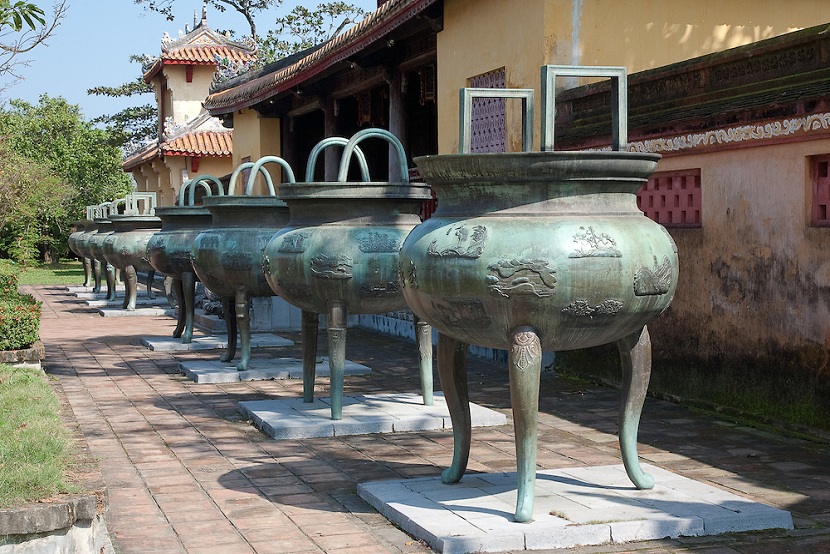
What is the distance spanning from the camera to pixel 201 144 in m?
27.4

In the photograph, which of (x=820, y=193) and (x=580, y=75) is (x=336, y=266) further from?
(x=820, y=193)

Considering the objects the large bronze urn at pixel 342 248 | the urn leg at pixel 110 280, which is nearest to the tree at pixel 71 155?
the urn leg at pixel 110 280

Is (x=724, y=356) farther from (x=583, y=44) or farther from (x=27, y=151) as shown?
(x=27, y=151)

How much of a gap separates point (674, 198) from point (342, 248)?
2.75 metres

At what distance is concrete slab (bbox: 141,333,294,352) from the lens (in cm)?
1222

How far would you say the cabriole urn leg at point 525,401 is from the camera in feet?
15.6

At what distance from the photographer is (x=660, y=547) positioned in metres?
4.61

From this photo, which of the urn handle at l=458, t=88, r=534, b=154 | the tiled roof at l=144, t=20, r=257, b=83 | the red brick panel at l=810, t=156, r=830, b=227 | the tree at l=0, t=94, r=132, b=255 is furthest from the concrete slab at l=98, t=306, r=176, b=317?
the tree at l=0, t=94, r=132, b=255

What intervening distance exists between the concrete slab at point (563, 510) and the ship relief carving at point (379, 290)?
197 cm

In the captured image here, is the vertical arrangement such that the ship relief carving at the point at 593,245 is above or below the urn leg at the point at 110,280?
above

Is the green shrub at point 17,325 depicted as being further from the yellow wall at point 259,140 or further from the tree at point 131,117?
the tree at point 131,117

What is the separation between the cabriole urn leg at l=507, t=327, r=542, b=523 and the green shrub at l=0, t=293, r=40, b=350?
5994mm

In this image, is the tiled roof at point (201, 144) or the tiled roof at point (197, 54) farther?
the tiled roof at point (197, 54)

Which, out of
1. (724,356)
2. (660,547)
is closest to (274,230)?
(724,356)
